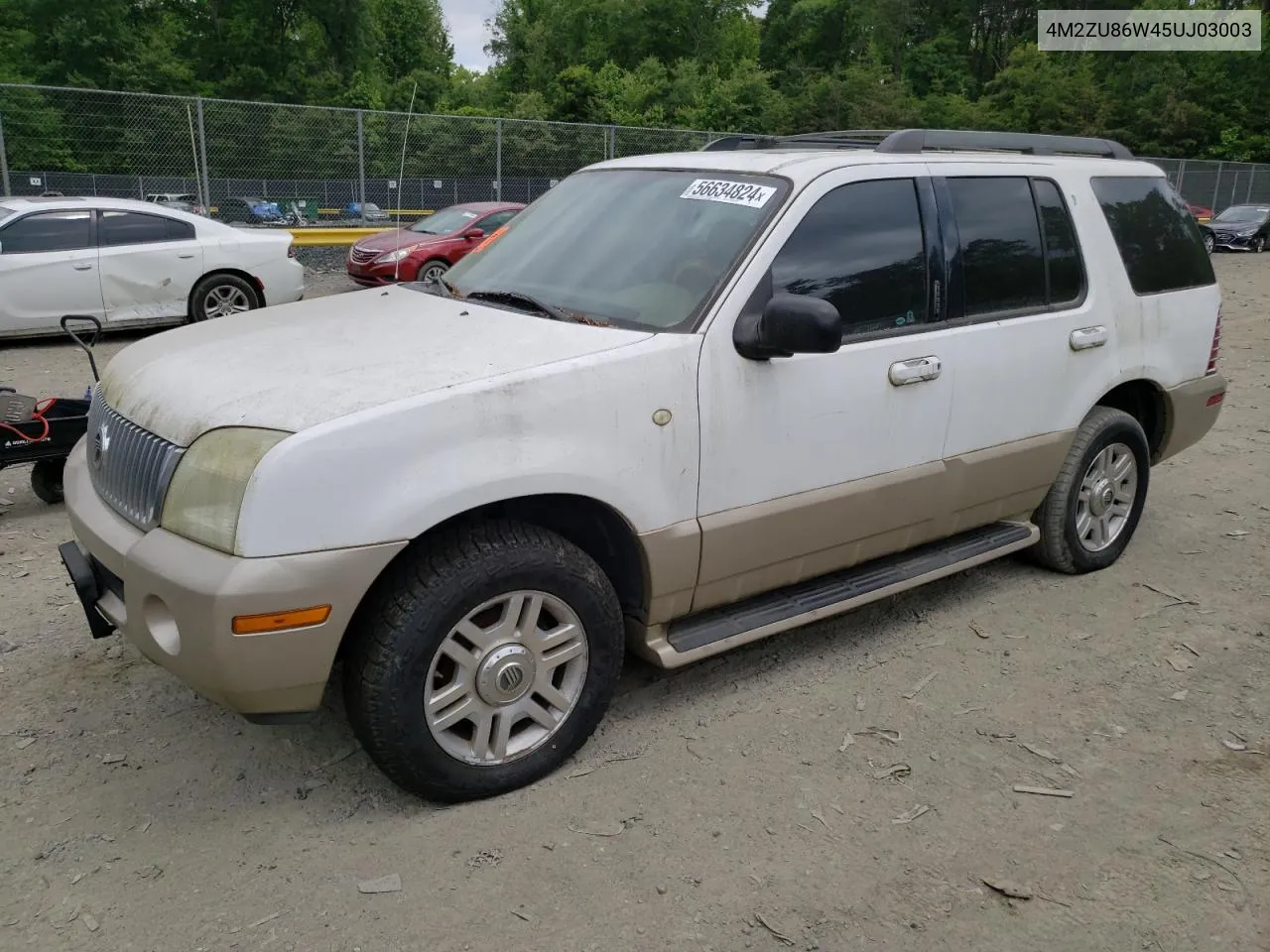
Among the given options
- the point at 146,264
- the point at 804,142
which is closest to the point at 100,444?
the point at 804,142

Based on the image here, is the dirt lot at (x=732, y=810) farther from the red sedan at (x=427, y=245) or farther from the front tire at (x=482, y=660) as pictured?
the red sedan at (x=427, y=245)

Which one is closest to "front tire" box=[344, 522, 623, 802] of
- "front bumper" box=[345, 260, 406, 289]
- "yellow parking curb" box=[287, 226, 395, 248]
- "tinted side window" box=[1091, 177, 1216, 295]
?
"tinted side window" box=[1091, 177, 1216, 295]

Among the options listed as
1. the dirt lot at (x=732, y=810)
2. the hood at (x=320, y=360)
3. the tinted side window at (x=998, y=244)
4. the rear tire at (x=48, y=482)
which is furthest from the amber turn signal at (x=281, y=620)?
the rear tire at (x=48, y=482)

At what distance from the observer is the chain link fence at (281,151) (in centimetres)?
1509

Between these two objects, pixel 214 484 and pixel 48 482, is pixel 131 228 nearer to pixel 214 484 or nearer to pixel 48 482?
pixel 48 482

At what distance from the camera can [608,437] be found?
10.4ft

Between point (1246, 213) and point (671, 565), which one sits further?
point (1246, 213)

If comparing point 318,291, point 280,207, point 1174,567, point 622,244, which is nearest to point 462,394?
point 622,244

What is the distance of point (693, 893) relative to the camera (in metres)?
2.84

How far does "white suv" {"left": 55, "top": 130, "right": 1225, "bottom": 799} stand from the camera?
2793 mm

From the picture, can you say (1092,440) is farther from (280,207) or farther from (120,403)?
Result: (280,207)

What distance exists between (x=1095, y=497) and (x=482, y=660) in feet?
10.8

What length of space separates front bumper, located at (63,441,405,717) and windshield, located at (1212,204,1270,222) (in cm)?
3043

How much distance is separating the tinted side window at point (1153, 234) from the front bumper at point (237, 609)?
3.70 meters
